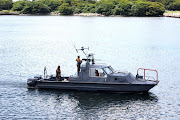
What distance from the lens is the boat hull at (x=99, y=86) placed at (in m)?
32.7

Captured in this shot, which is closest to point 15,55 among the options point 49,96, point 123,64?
point 123,64

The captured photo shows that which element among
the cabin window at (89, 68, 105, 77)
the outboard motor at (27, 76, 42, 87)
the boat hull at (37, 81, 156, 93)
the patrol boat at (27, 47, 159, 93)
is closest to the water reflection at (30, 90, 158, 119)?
the boat hull at (37, 81, 156, 93)

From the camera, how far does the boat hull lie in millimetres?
32688

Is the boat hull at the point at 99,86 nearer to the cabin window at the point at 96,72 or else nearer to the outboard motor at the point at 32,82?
the outboard motor at the point at 32,82

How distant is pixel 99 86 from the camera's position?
108 ft

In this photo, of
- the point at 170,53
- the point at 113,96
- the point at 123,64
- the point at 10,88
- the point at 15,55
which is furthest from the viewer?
the point at 170,53

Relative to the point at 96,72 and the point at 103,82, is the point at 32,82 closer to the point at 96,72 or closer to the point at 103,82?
the point at 96,72

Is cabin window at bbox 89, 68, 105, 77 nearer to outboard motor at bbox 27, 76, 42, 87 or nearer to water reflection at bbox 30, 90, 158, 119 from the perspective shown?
water reflection at bbox 30, 90, 158, 119

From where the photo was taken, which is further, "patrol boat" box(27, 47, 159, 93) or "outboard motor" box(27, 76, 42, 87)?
"outboard motor" box(27, 76, 42, 87)

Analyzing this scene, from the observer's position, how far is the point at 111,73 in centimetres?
3309

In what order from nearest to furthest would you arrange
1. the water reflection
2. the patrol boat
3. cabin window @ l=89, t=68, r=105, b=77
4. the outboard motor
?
the water reflection → the patrol boat → cabin window @ l=89, t=68, r=105, b=77 → the outboard motor

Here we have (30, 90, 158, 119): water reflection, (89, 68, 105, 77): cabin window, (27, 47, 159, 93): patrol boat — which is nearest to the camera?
(30, 90, 158, 119): water reflection

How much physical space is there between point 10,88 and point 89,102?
30.5ft

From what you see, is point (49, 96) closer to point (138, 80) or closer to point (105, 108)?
A: point (105, 108)
